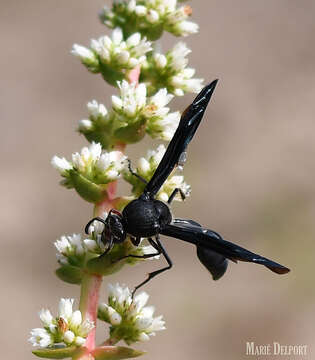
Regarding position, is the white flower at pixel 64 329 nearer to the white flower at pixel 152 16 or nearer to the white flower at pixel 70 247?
the white flower at pixel 70 247

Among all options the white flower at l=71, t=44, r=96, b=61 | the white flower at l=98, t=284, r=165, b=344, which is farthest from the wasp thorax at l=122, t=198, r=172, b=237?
the white flower at l=71, t=44, r=96, b=61

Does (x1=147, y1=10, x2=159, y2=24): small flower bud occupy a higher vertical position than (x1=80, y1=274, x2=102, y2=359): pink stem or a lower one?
higher

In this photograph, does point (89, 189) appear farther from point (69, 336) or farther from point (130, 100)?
point (69, 336)

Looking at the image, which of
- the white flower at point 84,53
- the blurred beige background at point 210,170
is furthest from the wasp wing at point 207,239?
the blurred beige background at point 210,170

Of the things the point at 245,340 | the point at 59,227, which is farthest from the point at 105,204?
the point at 59,227

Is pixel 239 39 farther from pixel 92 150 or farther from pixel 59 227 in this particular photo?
pixel 92 150

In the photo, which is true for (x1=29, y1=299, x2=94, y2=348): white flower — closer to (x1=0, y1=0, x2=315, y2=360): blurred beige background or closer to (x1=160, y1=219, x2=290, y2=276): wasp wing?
(x1=160, y1=219, x2=290, y2=276): wasp wing
